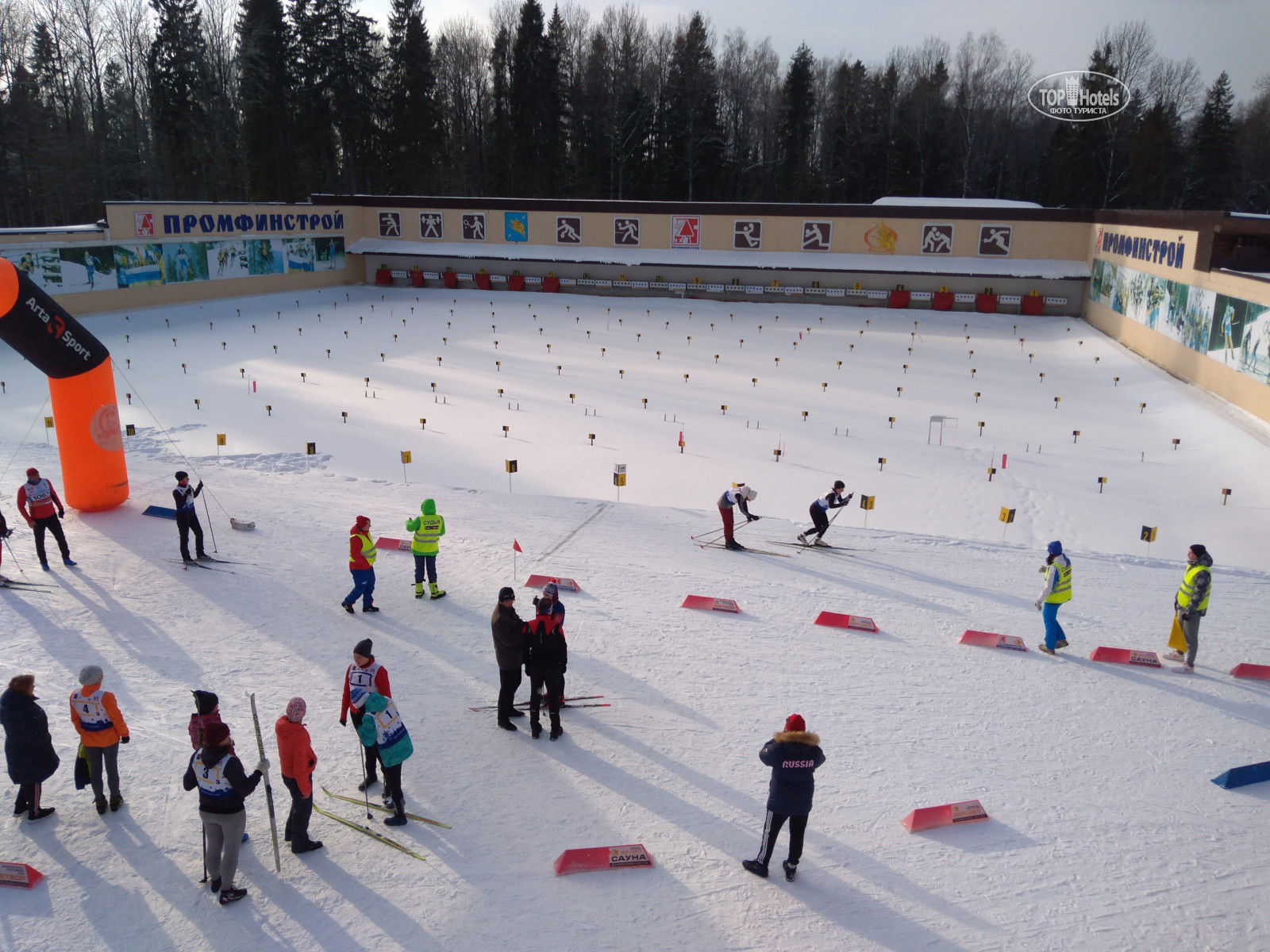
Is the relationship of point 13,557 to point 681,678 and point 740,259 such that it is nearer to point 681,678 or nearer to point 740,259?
point 681,678

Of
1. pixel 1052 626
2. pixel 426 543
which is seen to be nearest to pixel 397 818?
pixel 426 543

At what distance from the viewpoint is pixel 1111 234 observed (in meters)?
31.4

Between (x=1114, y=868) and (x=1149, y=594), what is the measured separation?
573cm

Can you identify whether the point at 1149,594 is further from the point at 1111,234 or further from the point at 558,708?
Answer: the point at 1111,234

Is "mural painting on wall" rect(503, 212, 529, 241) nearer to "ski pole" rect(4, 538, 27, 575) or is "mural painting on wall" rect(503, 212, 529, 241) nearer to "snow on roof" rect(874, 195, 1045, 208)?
"snow on roof" rect(874, 195, 1045, 208)

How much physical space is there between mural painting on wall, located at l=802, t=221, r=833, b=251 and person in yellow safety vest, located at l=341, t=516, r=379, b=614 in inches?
1310

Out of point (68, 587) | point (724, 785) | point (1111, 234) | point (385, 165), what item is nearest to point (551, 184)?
point (385, 165)

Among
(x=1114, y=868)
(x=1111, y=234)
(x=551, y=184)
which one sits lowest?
(x=1114, y=868)

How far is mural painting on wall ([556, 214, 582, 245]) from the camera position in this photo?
40.3 metres

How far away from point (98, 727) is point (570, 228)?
122 feet

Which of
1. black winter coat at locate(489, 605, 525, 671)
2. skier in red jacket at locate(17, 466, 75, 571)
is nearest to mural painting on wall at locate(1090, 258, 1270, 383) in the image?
black winter coat at locate(489, 605, 525, 671)

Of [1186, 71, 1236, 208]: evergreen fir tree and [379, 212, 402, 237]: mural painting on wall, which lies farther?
[1186, 71, 1236, 208]: evergreen fir tree

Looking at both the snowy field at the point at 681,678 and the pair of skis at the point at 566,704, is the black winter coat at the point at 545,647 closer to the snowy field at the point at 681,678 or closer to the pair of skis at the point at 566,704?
the pair of skis at the point at 566,704

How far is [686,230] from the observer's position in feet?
129
